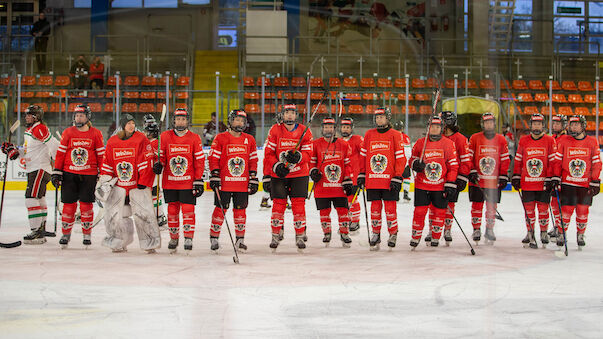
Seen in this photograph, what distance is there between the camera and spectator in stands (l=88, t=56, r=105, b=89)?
13.4 m

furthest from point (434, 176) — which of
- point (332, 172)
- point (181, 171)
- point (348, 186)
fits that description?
point (181, 171)

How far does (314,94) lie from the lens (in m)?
12.5

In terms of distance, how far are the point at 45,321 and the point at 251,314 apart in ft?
3.34

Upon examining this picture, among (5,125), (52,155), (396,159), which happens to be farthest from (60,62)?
(396,159)

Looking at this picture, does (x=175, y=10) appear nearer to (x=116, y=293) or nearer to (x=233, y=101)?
(x=233, y=101)

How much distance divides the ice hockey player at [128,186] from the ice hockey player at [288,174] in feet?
3.22

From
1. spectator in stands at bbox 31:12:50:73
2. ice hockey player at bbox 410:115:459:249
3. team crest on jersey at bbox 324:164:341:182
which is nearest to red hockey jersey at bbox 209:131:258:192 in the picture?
team crest on jersey at bbox 324:164:341:182

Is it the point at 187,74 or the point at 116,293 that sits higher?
the point at 187,74

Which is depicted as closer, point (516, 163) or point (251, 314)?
point (251, 314)

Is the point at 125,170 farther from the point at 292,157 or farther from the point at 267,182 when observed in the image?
the point at 292,157

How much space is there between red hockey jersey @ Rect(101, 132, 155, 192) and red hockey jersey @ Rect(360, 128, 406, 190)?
6.02 feet

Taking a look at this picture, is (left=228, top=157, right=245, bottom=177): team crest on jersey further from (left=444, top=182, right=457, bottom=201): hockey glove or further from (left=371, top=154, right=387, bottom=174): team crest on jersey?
(left=444, top=182, right=457, bottom=201): hockey glove

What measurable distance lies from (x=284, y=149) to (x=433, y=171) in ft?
4.18

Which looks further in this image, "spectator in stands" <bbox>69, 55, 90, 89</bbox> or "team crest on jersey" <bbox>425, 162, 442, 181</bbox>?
"spectator in stands" <bbox>69, 55, 90, 89</bbox>
